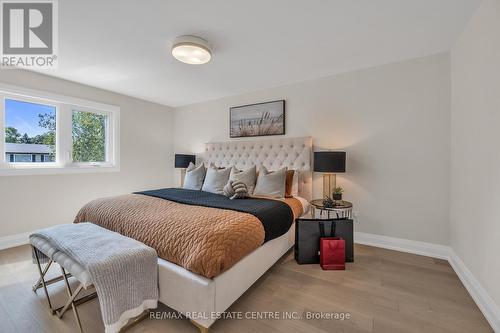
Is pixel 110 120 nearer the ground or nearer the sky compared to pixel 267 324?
nearer the sky

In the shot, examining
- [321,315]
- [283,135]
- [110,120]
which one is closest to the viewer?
[321,315]

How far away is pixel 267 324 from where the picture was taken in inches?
59.7

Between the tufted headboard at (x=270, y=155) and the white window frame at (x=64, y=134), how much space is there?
68.5 inches

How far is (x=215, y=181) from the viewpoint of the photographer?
324 centimetres

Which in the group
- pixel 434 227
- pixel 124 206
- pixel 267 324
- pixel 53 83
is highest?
pixel 53 83

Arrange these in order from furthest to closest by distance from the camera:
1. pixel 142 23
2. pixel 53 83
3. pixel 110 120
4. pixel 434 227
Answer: pixel 110 120 → pixel 53 83 → pixel 434 227 → pixel 142 23

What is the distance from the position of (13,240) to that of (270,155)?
372cm

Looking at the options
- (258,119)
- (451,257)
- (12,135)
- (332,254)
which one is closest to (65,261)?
(332,254)

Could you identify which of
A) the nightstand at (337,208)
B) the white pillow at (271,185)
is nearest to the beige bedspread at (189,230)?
the white pillow at (271,185)

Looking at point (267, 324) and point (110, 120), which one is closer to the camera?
point (267, 324)

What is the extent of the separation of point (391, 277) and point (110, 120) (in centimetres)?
475

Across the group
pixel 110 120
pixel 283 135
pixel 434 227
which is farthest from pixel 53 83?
pixel 434 227

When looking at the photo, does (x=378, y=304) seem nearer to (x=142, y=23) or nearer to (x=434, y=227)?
(x=434, y=227)

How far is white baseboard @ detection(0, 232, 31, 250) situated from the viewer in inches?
108
